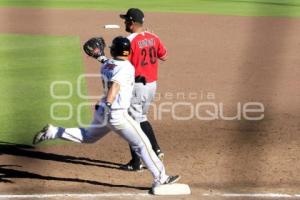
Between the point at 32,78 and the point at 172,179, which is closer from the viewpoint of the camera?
the point at 172,179

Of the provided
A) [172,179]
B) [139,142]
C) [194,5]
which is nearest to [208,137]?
[172,179]

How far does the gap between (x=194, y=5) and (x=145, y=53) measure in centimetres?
1895

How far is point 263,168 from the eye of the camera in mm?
7164

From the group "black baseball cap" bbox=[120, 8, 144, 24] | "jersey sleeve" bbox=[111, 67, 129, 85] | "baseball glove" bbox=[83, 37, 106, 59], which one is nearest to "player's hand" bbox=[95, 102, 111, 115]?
"jersey sleeve" bbox=[111, 67, 129, 85]

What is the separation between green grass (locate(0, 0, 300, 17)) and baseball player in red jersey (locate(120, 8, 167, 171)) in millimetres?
16009

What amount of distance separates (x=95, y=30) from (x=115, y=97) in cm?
1269

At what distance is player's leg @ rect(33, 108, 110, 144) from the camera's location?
20.7ft

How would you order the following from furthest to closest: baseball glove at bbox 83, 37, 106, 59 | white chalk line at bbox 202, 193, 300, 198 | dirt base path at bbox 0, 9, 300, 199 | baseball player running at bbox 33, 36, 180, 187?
dirt base path at bbox 0, 9, 300, 199 → baseball glove at bbox 83, 37, 106, 59 → white chalk line at bbox 202, 193, 300, 198 → baseball player running at bbox 33, 36, 180, 187

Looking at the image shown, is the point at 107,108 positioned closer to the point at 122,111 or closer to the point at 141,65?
the point at 122,111

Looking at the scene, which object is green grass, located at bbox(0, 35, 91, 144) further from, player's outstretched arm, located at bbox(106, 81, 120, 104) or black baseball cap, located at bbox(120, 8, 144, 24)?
player's outstretched arm, located at bbox(106, 81, 120, 104)

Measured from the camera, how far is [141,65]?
22.9ft

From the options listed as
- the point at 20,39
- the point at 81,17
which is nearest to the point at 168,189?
the point at 20,39

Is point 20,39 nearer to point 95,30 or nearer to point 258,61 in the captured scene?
point 95,30

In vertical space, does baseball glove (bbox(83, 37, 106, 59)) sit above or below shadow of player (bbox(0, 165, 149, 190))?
above
